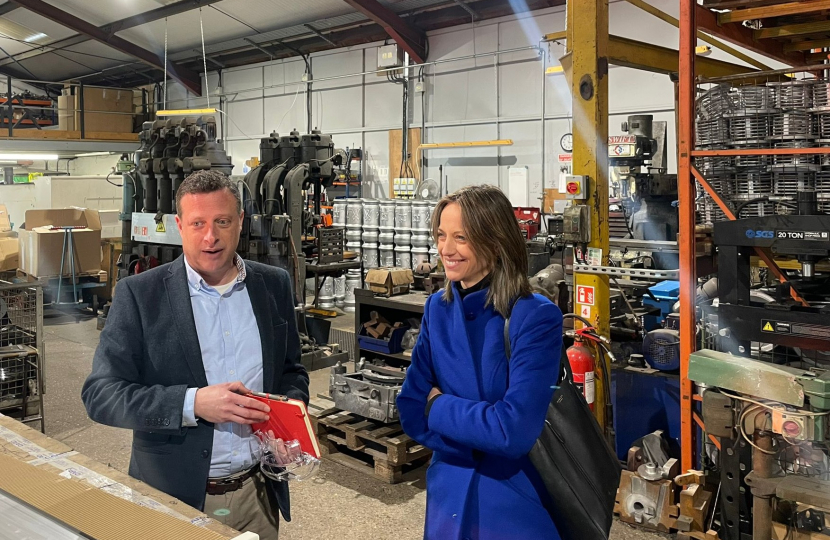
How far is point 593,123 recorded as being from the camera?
394 centimetres

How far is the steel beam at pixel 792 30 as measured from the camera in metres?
4.68

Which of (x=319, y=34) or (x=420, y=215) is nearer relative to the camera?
(x=420, y=215)

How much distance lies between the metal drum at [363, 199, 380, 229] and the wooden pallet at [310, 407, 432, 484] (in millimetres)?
5830

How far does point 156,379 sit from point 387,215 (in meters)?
8.42

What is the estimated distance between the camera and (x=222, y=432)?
1958 mm

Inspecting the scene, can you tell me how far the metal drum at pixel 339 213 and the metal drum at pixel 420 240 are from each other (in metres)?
1.31

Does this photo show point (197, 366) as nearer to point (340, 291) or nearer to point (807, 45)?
point (807, 45)

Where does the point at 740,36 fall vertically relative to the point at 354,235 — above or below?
above

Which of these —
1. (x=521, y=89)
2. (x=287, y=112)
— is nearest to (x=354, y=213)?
(x=521, y=89)

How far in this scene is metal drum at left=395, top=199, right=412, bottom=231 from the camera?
1008 centimetres

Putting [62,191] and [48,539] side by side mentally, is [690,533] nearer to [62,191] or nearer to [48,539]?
[48,539]

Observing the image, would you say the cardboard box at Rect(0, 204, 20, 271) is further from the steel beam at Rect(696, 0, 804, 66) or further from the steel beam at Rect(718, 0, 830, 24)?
the steel beam at Rect(718, 0, 830, 24)

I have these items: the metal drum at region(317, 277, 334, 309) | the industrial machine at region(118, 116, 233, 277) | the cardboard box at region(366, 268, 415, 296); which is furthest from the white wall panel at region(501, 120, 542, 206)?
the cardboard box at region(366, 268, 415, 296)

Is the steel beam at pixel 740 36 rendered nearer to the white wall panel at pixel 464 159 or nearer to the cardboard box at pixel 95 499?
the cardboard box at pixel 95 499
